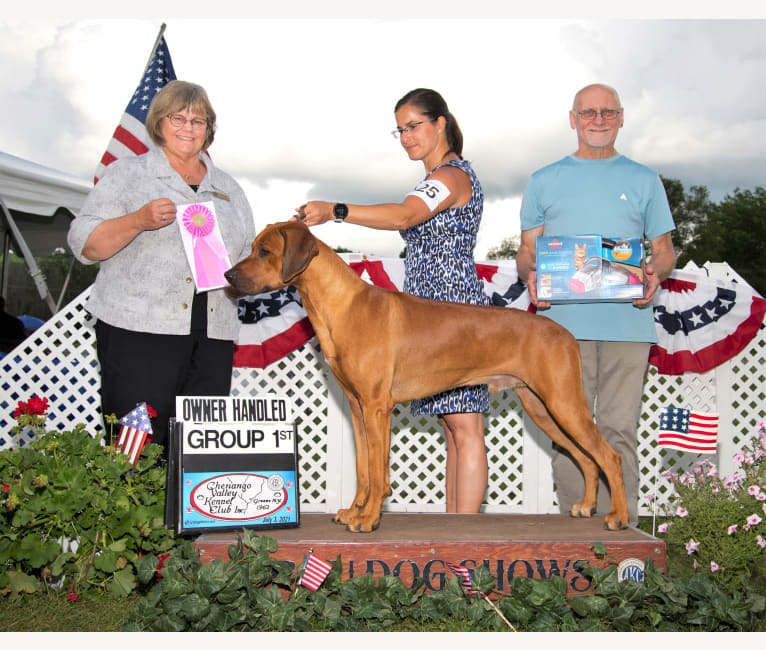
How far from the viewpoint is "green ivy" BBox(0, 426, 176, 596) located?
11.8ft

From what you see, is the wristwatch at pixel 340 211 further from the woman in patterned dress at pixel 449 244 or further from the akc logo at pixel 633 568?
the akc logo at pixel 633 568

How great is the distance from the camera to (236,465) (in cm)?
374

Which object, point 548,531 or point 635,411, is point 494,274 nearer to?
point 635,411

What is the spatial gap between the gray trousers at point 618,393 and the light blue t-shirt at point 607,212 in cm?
10

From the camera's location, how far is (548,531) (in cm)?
377

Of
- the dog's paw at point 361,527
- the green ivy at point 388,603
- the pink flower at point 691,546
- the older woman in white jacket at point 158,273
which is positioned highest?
the older woman in white jacket at point 158,273

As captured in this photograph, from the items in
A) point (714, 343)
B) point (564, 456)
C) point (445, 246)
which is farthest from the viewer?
point (714, 343)

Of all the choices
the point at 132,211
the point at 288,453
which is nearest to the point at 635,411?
the point at 288,453

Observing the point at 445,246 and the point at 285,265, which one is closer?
the point at 285,265

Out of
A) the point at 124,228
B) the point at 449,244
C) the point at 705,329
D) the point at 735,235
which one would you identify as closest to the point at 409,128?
the point at 449,244

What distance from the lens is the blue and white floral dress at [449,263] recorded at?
404 centimetres

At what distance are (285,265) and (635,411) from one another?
2597 millimetres

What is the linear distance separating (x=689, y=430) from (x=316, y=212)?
3.04 m

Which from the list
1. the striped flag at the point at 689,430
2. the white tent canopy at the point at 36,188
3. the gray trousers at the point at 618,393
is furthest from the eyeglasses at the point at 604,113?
the white tent canopy at the point at 36,188
